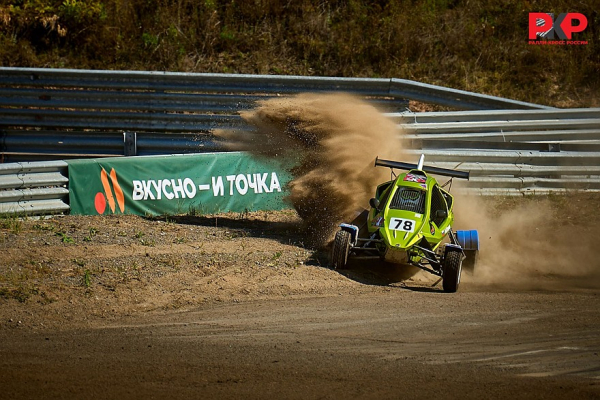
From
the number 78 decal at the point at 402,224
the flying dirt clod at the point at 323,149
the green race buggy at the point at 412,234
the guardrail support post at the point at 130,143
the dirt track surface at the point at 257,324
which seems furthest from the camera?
the guardrail support post at the point at 130,143

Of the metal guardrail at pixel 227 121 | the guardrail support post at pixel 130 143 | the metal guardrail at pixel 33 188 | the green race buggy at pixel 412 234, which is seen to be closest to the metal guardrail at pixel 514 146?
the metal guardrail at pixel 227 121

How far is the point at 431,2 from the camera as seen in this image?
882 inches

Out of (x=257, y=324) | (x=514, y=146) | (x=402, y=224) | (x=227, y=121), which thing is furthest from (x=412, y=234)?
(x=227, y=121)

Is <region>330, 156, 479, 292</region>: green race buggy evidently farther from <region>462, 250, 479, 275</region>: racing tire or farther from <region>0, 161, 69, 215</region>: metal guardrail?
<region>0, 161, 69, 215</region>: metal guardrail

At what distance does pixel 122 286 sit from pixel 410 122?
8.53 meters

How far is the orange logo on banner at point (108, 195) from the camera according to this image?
1348 cm

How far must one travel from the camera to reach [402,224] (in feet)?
35.4

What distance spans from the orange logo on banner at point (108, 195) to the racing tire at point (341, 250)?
4.72 m

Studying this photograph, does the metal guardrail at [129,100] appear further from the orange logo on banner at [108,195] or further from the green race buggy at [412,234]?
the green race buggy at [412,234]

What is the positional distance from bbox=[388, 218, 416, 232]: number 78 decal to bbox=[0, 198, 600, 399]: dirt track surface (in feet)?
2.63

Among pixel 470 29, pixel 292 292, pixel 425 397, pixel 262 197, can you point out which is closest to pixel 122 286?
pixel 292 292

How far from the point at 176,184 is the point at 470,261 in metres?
5.75

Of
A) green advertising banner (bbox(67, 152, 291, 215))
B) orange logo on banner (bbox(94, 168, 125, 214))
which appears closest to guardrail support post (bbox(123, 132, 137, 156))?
green advertising banner (bbox(67, 152, 291, 215))

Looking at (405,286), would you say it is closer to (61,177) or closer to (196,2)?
(61,177)
